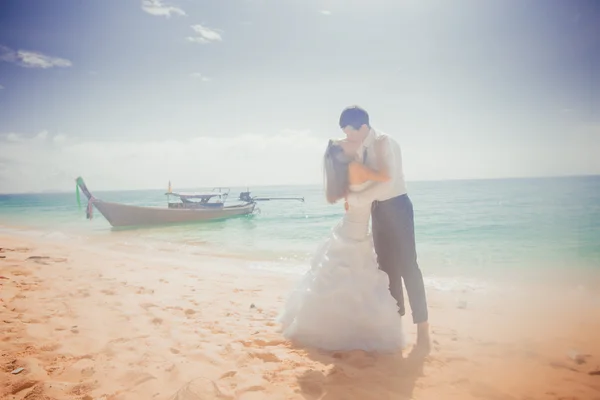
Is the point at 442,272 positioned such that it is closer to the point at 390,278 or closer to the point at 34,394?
the point at 390,278

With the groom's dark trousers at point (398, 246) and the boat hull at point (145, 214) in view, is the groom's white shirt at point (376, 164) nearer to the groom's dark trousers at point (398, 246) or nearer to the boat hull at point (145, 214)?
the groom's dark trousers at point (398, 246)

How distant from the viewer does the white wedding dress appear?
301cm

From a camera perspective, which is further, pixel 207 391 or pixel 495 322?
pixel 495 322

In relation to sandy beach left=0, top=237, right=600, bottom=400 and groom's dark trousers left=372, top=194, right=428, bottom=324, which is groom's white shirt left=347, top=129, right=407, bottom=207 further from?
sandy beach left=0, top=237, right=600, bottom=400

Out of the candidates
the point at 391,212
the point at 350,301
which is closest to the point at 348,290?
the point at 350,301

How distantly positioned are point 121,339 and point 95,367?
0.58 metres

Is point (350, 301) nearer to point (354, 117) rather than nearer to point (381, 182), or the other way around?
point (381, 182)

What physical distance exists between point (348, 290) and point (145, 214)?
2254cm

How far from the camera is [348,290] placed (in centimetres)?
306

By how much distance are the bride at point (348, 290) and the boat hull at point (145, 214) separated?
2187cm

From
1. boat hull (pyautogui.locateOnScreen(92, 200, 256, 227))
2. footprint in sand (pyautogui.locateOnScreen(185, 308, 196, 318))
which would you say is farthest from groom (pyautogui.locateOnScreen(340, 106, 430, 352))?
boat hull (pyautogui.locateOnScreen(92, 200, 256, 227))

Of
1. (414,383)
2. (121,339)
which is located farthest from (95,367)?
(414,383)

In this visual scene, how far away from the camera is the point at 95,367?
8.39ft

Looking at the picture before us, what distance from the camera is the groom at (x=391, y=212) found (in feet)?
9.55
